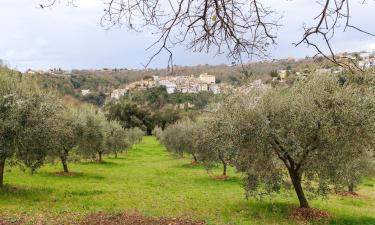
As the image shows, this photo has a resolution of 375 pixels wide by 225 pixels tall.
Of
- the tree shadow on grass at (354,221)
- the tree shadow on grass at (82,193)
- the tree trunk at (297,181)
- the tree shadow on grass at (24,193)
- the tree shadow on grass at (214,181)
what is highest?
the tree trunk at (297,181)

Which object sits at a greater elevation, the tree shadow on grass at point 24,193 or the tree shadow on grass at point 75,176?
the tree shadow on grass at point 24,193

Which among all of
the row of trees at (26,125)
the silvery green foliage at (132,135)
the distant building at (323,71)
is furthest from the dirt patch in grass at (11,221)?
the silvery green foliage at (132,135)

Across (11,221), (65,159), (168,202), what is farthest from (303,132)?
(65,159)

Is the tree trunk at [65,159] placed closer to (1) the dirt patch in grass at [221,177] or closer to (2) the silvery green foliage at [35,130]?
(1) the dirt patch in grass at [221,177]

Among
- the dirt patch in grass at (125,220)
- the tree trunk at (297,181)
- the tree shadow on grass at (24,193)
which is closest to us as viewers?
the dirt patch in grass at (125,220)

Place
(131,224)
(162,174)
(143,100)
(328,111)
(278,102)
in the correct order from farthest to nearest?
1. (143,100)
2. (162,174)
3. (278,102)
4. (328,111)
5. (131,224)

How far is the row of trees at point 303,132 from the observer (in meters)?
17.7

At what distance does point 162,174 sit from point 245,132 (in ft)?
76.4

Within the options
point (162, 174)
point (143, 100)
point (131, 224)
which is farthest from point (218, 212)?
point (143, 100)

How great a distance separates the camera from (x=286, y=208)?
20.5 meters

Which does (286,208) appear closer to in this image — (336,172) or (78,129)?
(336,172)

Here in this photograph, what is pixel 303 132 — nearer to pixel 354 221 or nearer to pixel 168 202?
pixel 354 221

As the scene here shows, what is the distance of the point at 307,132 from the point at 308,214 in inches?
146

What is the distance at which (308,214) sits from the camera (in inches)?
759
